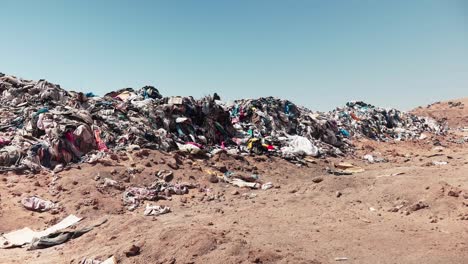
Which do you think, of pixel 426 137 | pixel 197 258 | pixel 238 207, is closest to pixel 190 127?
pixel 238 207

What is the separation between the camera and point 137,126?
43.7ft

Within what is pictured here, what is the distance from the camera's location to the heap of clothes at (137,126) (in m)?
10.9

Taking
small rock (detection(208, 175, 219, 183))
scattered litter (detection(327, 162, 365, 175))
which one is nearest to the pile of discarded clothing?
scattered litter (detection(327, 162, 365, 175))

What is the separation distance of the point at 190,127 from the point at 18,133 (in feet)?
19.9

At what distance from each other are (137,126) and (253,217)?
723 cm

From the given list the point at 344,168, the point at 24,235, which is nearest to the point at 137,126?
the point at 24,235

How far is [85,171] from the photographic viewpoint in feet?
32.8

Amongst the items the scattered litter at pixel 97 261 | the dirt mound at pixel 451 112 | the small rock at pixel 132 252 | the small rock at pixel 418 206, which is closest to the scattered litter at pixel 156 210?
the scattered litter at pixel 97 261

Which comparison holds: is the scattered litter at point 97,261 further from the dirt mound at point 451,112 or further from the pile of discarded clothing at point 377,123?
the dirt mound at point 451,112

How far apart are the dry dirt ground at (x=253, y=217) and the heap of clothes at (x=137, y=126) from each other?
3.29 feet

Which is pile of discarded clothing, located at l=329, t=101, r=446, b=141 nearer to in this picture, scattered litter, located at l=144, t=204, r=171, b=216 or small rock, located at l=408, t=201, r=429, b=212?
small rock, located at l=408, t=201, r=429, b=212

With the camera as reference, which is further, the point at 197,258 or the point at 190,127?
the point at 190,127

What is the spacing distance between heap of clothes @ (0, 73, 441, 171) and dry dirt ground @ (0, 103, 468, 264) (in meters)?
1.00

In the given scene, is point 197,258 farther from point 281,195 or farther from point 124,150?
point 124,150
